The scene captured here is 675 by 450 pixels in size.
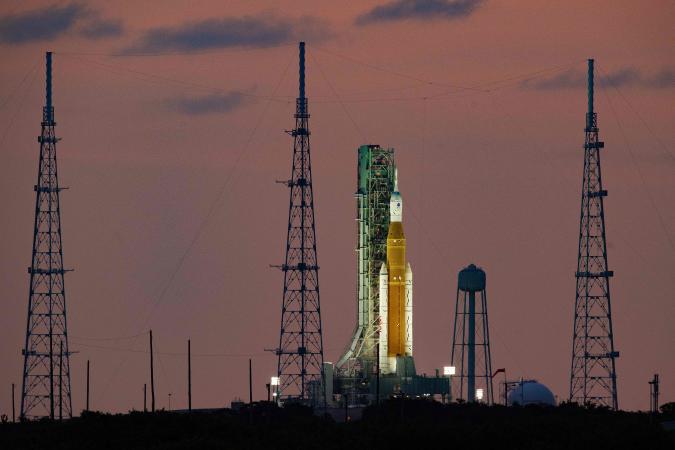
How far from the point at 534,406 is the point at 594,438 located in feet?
94.4

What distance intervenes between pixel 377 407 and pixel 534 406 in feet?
33.3

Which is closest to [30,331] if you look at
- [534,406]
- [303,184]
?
[303,184]

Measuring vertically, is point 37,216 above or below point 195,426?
above

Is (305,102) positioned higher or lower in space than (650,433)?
higher

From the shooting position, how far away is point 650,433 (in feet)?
529

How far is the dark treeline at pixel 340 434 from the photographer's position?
161000mm

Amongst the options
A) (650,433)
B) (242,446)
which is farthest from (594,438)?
(242,446)

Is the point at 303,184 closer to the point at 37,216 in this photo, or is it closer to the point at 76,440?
the point at 37,216

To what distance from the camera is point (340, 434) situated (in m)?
170

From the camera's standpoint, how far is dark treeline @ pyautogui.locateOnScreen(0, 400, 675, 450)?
161 meters

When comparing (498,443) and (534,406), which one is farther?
(534,406)

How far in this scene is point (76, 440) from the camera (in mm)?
164750

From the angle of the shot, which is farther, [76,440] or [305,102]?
[305,102]

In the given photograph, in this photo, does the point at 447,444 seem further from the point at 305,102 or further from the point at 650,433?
the point at 305,102
